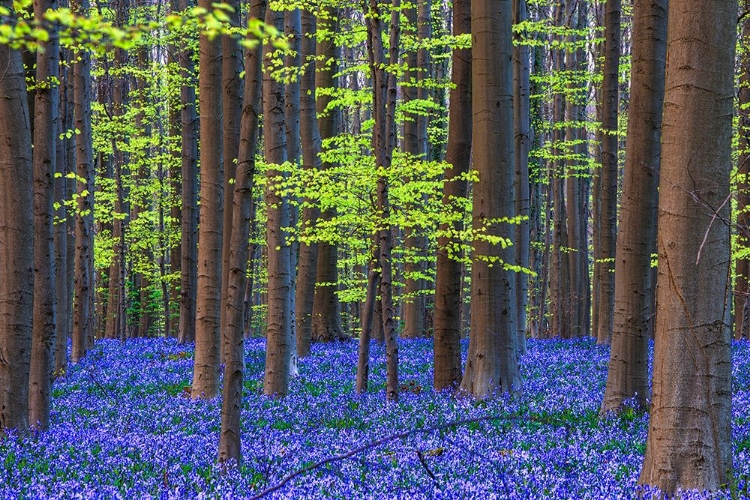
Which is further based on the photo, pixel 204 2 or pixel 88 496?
pixel 204 2

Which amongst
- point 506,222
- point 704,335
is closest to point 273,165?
point 506,222

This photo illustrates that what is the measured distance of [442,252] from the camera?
12.6 m

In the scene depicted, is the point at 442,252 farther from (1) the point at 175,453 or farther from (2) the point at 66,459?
(2) the point at 66,459

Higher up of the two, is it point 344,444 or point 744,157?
point 744,157

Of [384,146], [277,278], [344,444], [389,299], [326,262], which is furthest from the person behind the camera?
[326,262]

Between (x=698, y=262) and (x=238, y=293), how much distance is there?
4.15 meters

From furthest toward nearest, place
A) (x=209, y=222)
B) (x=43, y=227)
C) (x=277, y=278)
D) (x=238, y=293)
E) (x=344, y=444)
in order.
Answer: (x=277, y=278)
(x=209, y=222)
(x=43, y=227)
(x=344, y=444)
(x=238, y=293)

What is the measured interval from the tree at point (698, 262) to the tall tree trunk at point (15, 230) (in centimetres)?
716

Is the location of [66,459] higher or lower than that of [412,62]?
lower

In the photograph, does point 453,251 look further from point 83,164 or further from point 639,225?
point 83,164

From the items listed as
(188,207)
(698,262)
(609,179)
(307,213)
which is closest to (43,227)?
(698,262)

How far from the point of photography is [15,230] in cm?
920

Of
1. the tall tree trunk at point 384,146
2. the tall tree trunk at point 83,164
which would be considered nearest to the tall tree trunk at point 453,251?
the tall tree trunk at point 384,146

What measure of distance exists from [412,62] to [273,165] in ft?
54.5
